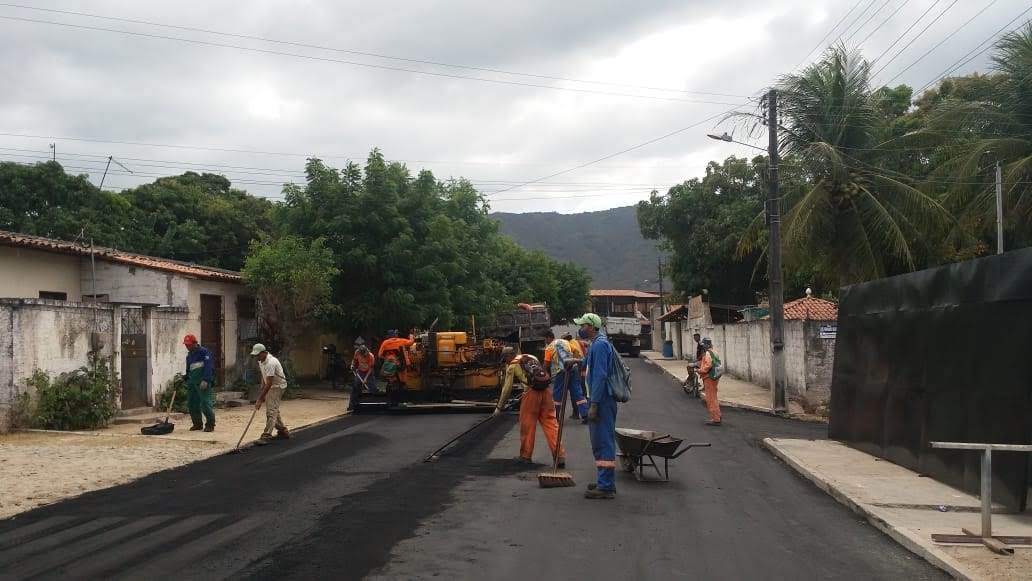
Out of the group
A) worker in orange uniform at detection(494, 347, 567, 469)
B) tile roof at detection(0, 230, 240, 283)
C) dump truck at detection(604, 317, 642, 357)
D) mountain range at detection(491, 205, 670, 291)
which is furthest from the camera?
mountain range at detection(491, 205, 670, 291)

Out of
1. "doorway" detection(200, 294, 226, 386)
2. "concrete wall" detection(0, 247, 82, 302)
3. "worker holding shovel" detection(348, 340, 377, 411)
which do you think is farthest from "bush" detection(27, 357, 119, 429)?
"doorway" detection(200, 294, 226, 386)

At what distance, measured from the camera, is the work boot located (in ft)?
29.8

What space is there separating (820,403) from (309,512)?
15.2 m

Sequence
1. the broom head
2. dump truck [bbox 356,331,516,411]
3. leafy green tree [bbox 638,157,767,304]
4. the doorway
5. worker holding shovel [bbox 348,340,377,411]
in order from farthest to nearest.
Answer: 1. leafy green tree [bbox 638,157,767,304]
2. the doorway
3. worker holding shovel [bbox 348,340,377,411]
4. dump truck [bbox 356,331,516,411]
5. the broom head

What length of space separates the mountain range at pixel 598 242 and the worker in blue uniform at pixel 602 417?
420 feet

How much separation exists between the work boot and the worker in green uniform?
8.77 metres

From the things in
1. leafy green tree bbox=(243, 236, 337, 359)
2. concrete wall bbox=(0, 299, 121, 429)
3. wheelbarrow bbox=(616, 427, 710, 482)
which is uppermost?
leafy green tree bbox=(243, 236, 337, 359)

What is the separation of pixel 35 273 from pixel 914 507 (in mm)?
18778

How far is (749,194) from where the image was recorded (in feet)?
136

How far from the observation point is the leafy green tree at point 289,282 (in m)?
22.5

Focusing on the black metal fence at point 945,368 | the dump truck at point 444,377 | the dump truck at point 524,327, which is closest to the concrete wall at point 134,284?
the dump truck at point 444,377

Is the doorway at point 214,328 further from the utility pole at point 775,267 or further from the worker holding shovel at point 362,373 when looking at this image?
the utility pole at point 775,267

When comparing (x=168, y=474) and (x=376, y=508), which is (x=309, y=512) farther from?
(x=168, y=474)

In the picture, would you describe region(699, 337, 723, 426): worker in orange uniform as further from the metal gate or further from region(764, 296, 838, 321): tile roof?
region(764, 296, 838, 321): tile roof
